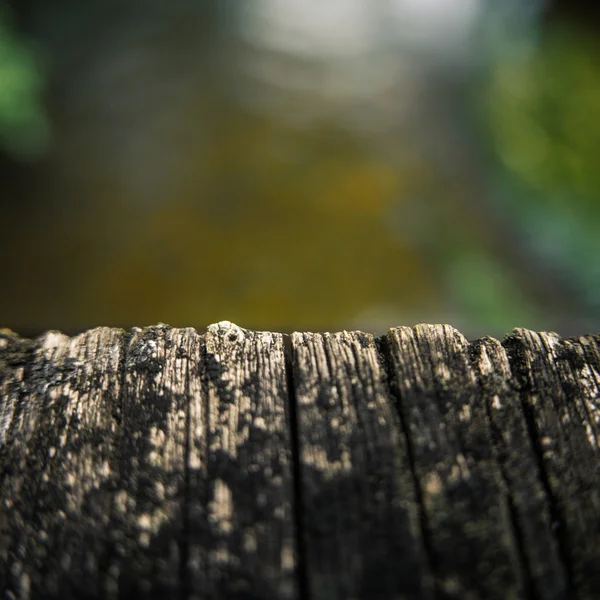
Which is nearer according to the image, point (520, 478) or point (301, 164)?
point (520, 478)

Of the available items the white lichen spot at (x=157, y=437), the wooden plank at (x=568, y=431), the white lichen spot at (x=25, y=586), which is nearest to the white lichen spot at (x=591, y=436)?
the wooden plank at (x=568, y=431)

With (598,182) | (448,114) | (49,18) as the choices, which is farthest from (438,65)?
(49,18)

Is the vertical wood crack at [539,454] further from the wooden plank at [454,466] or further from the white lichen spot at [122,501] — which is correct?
the white lichen spot at [122,501]

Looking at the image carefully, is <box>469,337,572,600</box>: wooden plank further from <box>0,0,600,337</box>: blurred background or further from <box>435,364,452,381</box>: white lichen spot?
<box>0,0,600,337</box>: blurred background

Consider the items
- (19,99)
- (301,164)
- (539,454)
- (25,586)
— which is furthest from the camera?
(301,164)

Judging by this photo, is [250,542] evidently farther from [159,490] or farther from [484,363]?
[484,363]

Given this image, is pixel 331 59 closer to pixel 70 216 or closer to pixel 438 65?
pixel 438 65

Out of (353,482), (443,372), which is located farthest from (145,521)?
(443,372)

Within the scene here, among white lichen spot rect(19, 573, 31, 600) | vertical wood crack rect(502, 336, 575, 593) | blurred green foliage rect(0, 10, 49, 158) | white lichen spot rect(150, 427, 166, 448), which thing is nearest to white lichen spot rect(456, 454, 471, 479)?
vertical wood crack rect(502, 336, 575, 593)
